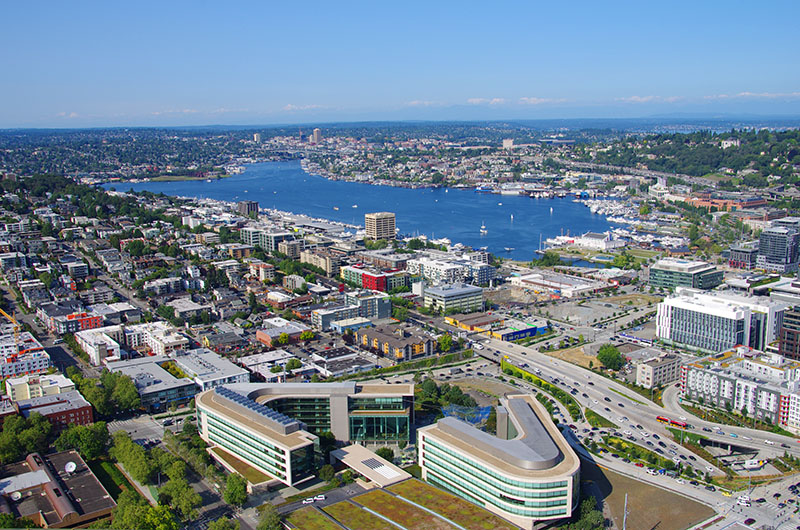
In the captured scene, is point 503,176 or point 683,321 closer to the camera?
point 683,321

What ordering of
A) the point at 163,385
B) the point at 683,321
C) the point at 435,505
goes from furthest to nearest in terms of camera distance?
the point at 683,321, the point at 163,385, the point at 435,505

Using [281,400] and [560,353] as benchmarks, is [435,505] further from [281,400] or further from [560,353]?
[560,353]

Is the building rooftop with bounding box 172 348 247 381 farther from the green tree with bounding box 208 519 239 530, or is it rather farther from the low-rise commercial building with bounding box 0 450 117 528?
the green tree with bounding box 208 519 239 530

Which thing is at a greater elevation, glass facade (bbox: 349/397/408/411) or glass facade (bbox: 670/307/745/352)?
glass facade (bbox: 349/397/408/411)

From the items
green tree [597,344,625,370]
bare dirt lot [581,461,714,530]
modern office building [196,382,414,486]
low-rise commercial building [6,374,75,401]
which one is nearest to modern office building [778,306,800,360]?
green tree [597,344,625,370]

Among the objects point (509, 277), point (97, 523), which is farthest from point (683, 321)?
point (97, 523)

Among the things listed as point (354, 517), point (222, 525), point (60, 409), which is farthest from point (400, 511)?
point (60, 409)

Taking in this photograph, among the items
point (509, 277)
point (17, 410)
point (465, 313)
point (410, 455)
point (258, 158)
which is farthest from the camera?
point (258, 158)
